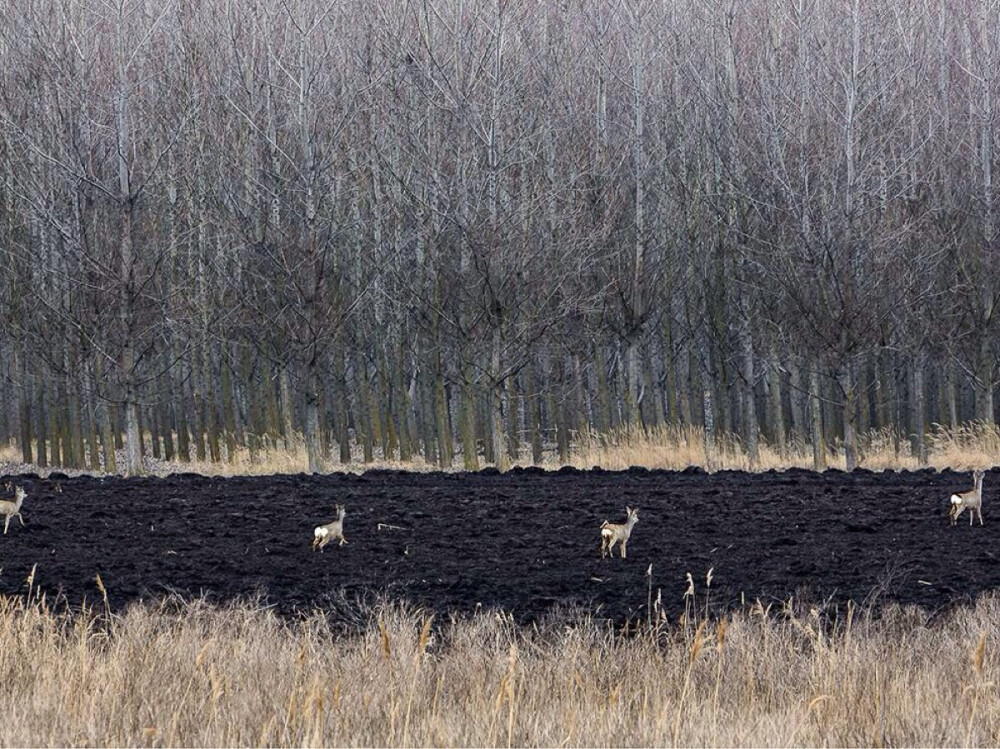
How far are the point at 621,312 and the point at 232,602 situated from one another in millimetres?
17911

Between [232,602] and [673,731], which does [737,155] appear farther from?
[673,731]

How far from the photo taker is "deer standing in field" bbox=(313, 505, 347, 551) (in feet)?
36.2

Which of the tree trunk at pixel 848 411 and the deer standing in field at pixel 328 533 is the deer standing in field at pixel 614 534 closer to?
the deer standing in field at pixel 328 533

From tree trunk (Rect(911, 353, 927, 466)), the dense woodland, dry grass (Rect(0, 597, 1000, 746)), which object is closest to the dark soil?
dry grass (Rect(0, 597, 1000, 746))

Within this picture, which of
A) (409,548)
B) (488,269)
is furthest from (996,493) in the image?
(488,269)

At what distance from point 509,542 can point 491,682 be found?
472cm

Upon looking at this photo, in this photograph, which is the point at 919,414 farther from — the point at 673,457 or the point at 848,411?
the point at 848,411

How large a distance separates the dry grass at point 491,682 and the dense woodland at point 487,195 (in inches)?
496

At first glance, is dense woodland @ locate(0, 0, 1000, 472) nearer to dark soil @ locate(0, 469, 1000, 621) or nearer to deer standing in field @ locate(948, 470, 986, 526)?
dark soil @ locate(0, 469, 1000, 621)

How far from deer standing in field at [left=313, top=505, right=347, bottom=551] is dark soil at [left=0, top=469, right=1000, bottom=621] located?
121 mm

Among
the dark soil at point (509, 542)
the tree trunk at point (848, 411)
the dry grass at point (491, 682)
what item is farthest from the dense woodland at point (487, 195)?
the dry grass at point (491, 682)

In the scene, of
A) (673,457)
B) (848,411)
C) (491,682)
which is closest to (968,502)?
(491,682)

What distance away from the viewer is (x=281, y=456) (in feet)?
81.5

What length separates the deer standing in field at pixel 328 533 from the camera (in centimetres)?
1103
